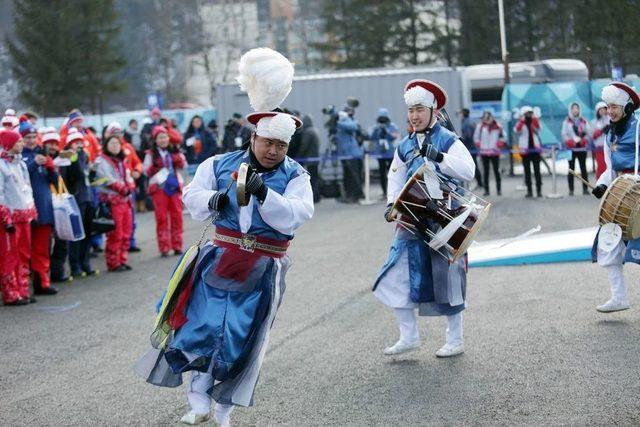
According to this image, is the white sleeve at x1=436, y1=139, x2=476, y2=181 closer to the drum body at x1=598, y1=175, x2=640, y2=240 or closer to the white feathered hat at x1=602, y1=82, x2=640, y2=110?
the drum body at x1=598, y1=175, x2=640, y2=240

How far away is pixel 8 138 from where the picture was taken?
11.4 m

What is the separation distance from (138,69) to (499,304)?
174ft

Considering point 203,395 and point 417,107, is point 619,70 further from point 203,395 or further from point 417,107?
point 203,395

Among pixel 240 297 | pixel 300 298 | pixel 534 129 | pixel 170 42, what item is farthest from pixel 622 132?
pixel 170 42

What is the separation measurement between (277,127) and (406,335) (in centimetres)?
275

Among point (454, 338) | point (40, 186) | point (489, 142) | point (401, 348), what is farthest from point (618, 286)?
point (489, 142)

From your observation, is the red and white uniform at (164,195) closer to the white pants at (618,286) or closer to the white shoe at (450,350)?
the white pants at (618,286)

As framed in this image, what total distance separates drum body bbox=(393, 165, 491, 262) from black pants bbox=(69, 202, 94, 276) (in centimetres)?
675

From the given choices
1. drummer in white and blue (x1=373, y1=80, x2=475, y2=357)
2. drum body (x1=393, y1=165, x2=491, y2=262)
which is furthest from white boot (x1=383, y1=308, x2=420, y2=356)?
drum body (x1=393, y1=165, x2=491, y2=262)

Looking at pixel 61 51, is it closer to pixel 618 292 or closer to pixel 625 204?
pixel 618 292

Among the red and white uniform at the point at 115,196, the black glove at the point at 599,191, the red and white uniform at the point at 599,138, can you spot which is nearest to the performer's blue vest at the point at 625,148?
the black glove at the point at 599,191

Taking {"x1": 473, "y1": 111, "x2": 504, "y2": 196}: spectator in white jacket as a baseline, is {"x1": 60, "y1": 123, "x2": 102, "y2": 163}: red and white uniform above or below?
above

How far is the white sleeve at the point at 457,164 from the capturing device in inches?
307

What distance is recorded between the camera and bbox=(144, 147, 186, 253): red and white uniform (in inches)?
588
